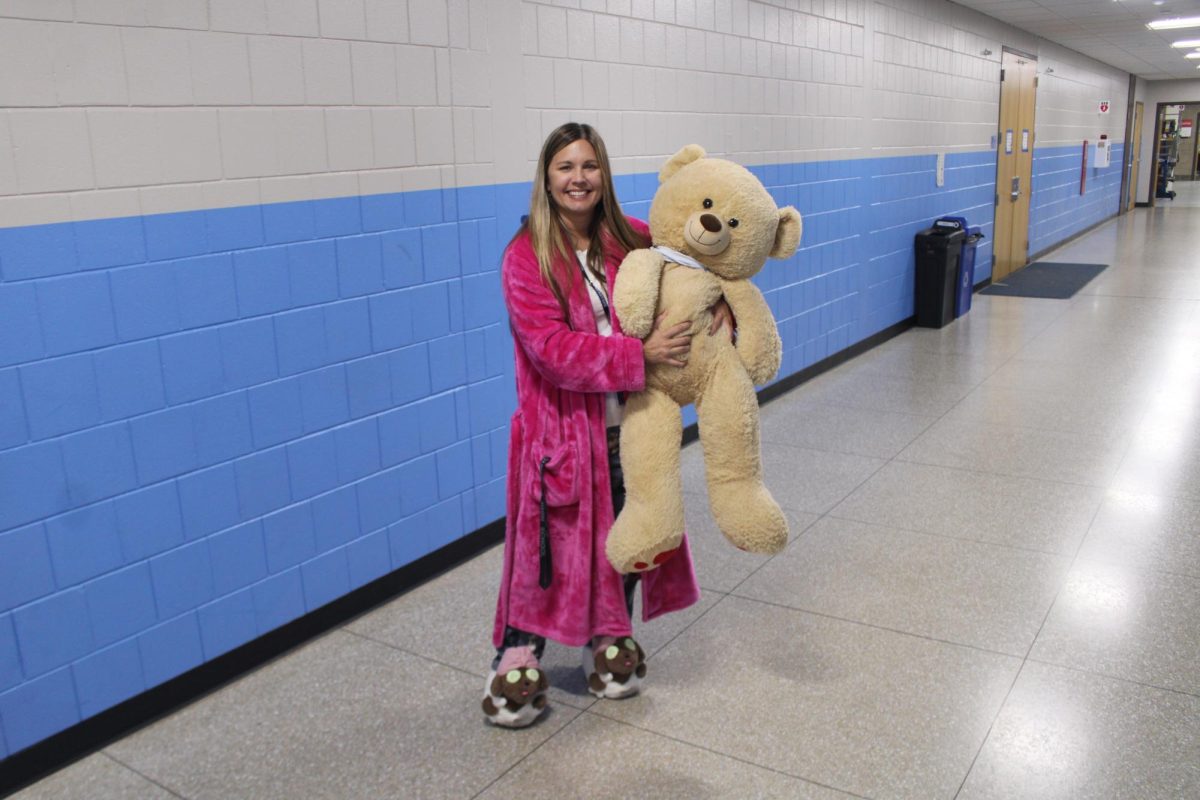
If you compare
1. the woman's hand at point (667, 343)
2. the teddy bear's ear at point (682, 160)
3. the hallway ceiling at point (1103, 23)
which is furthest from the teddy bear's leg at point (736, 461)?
the hallway ceiling at point (1103, 23)

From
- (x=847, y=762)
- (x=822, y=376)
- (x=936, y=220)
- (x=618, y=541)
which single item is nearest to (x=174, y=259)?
(x=618, y=541)

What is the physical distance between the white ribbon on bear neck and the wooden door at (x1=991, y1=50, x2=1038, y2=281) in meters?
8.76

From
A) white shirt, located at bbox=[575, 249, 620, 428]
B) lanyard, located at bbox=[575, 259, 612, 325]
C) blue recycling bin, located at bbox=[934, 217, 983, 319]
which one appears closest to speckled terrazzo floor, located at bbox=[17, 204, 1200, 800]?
white shirt, located at bbox=[575, 249, 620, 428]

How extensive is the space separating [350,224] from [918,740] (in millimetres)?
2258

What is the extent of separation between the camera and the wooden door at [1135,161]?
1836 centimetres

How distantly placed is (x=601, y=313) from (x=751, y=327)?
372 millimetres

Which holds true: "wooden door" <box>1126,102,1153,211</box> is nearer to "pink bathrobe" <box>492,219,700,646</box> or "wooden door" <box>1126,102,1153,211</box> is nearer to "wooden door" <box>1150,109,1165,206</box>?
"wooden door" <box>1150,109,1165,206</box>

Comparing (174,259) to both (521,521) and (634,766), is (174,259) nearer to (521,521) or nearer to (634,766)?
(521,521)

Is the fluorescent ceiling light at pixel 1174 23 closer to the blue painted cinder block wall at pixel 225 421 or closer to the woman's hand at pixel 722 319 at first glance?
the blue painted cinder block wall at pixel 225 421

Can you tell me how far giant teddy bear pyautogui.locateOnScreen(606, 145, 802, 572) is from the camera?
2.17m

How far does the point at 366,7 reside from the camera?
303cm

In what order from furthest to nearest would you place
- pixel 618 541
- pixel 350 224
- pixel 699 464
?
pixel 699 464 < pixel 350 224 < pixel 618 541

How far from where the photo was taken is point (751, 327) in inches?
89.1

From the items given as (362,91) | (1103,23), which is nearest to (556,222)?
(362,91)
